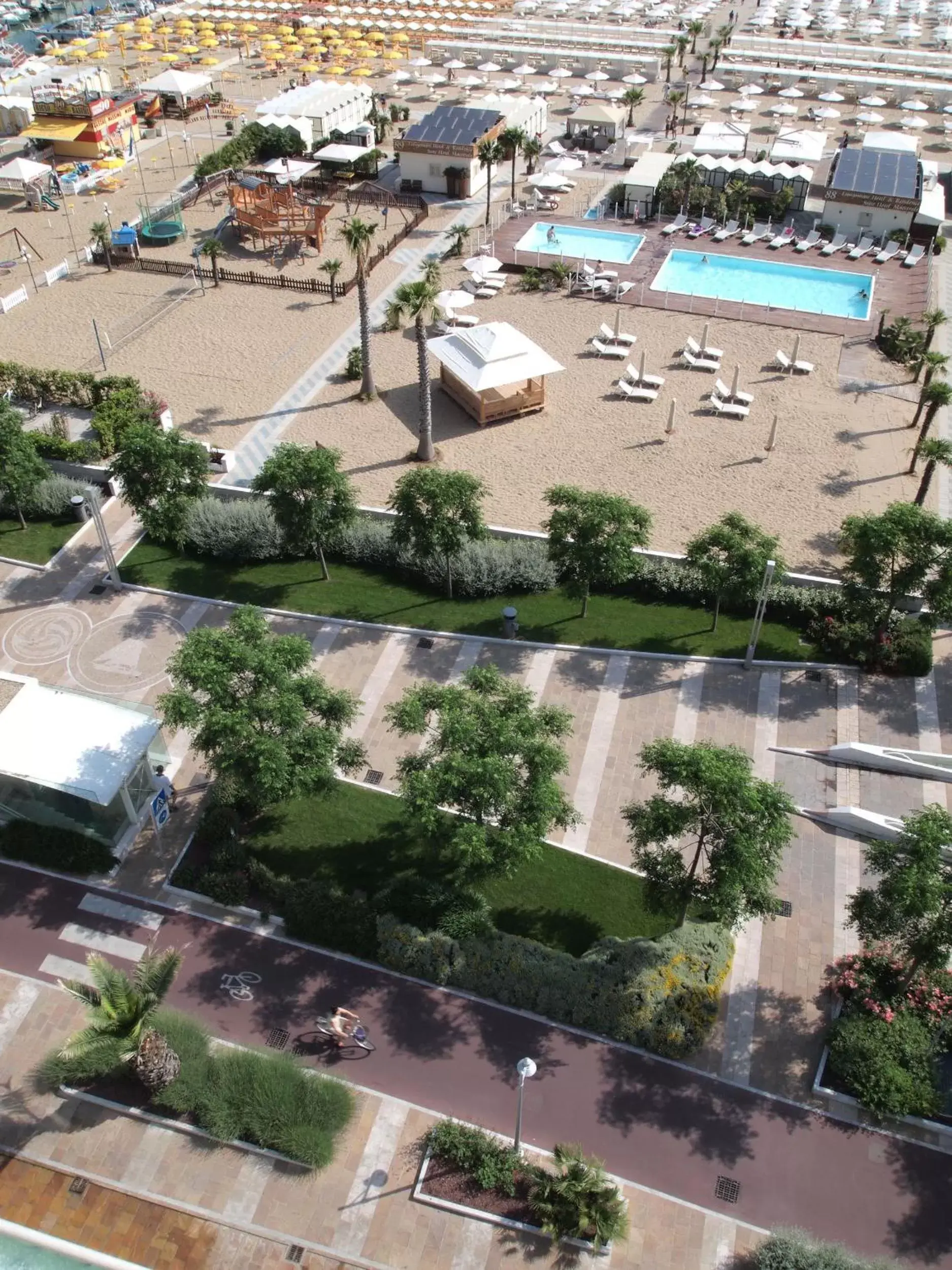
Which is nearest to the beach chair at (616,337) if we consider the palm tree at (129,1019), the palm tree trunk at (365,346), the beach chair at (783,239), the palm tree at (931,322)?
the palm tree trunk at (365,346)

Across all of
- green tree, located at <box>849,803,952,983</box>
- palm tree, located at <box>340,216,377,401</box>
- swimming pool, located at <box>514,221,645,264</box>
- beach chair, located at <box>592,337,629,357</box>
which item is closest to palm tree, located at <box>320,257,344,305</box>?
palm tree, located at <box>340,216,377,401</box>

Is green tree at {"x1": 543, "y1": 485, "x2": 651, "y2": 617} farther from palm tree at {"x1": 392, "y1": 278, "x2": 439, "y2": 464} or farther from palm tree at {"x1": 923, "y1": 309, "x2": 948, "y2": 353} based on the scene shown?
palm tree at {"x1": 923, "y1": 309, "x2": 948, "y2": 353}

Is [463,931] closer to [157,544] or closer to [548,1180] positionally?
[548,1180]

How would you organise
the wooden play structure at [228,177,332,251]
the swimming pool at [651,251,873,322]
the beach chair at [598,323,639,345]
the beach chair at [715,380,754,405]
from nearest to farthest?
the beach chair at [715,380,754,405], the beach chair at [598,323,639,345], the swimming pool at [651,251,873,322], the wooden play structure at [228,177,332,251]

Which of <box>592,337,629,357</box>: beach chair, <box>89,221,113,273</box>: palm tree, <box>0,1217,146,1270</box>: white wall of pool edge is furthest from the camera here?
<box>89,221,113,273</box>: palm tree

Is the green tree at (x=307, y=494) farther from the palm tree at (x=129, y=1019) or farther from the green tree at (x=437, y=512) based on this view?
the palm tree at (x=129, y=1019)

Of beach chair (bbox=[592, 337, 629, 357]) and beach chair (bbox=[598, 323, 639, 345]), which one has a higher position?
beach chair (bbox=[598, 323, 639, 345])

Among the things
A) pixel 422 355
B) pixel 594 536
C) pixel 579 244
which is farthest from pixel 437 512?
pixel 579 244
